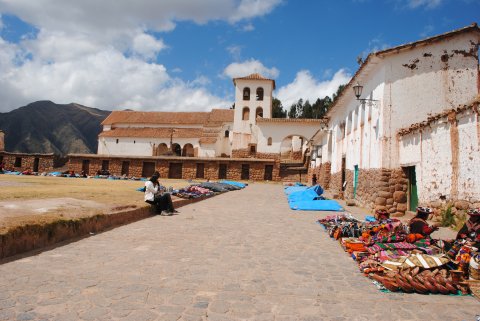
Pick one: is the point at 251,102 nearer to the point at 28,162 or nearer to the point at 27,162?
the point at 28,162

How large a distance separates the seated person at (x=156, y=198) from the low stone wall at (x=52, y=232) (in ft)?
5.36

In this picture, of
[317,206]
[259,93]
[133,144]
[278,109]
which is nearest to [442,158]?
[317,206]

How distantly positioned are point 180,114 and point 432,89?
45623mm

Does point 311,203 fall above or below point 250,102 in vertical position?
below

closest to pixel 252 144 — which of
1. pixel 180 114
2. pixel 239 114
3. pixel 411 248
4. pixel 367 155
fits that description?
pixel 239 114

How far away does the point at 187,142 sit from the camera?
163 ft

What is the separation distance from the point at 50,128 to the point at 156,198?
349 ft

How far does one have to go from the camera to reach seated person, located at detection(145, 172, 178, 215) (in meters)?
10.6

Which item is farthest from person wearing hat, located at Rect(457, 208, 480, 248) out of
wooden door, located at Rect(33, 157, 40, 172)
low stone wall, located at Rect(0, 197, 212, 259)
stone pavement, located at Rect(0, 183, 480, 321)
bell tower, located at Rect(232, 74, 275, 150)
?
wooden door, located at Rect(33, 157, 40, 172)

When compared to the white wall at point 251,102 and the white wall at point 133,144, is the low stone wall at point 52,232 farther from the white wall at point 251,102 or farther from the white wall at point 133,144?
the white wall at point 133,144

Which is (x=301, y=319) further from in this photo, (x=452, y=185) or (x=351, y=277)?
(x=452, y=185)

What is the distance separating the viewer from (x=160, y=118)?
176ft

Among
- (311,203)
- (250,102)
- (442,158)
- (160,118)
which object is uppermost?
(250,102)

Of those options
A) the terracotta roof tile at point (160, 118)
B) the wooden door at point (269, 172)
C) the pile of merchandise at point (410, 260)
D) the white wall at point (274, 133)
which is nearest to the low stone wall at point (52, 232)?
the pile of merchandise at point (410, 260)
